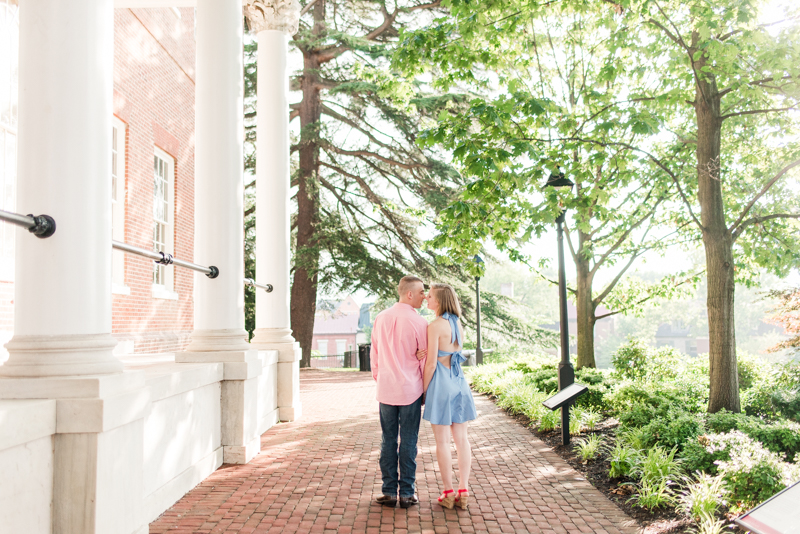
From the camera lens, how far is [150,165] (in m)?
11.7

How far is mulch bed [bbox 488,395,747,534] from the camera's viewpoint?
15.6 feet

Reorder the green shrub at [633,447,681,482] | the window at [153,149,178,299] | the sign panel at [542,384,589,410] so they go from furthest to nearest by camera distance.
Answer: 1. the window at [153,149,178,299]
2. the sign panel at [542,384,589,410]
3. the green shrub at [633,447,681,482]

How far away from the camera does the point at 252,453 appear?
22.5ft

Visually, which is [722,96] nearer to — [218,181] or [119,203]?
[218,181]

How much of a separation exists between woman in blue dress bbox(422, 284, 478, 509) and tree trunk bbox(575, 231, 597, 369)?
1008 cm

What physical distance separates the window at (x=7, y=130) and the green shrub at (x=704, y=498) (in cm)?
762

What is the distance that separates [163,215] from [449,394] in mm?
9539

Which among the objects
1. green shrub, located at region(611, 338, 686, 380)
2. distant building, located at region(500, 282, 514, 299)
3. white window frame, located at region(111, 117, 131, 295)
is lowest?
green shrub, located at region(611, 338, 686, 380)

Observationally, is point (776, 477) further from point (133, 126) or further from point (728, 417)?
point (133, 126)

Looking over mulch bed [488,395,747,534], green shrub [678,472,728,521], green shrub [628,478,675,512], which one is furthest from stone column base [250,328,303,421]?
green shrub [678,472,728,521]

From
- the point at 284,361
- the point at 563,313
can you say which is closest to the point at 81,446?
the point at 284,361

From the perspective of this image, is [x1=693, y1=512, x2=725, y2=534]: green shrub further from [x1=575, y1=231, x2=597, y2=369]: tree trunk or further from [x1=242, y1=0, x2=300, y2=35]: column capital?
[x1=575, y1=231, x2=597, y2=369]: tree trunk

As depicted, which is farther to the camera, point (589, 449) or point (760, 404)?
point (760, 404)

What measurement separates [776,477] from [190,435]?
4920mm
